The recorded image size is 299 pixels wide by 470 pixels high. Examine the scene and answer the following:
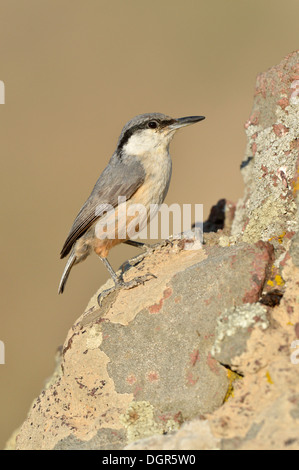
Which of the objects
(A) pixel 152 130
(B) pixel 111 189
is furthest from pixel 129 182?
(A) pixel 152 130

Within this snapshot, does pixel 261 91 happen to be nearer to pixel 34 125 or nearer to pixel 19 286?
pixel 19 286

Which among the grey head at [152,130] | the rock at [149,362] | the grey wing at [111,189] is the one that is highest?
the grey head at [152,130]

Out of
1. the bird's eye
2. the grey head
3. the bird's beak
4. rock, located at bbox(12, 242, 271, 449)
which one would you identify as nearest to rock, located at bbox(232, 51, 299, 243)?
rock, located at bbox(12, 242, 271, 449)

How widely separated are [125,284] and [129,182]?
117 centimetres

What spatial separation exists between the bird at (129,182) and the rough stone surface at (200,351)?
0.82 meters

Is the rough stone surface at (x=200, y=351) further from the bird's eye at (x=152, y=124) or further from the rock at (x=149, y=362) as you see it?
the bird's eye at (x=152, y=124)

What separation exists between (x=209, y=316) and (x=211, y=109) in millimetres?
12226

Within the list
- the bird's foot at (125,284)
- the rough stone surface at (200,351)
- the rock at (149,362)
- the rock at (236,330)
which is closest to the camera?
the rough stone surface at (200,351)

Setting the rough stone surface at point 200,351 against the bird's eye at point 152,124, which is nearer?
the rough stone surface at point 200,351

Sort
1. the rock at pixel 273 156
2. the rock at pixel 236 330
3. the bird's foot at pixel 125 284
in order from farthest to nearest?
1. the bird's foot at pixel 125 284
2. the rock at pixel 273 156
3. the rock at pixel 236 330

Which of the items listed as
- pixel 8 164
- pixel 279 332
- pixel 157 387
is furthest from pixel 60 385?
pixel 8 164

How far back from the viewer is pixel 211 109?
14.8m

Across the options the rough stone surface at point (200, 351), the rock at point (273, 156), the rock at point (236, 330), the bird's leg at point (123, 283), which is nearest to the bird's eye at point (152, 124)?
the rock at point (273, 156)

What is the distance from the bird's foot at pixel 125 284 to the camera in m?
4.04
